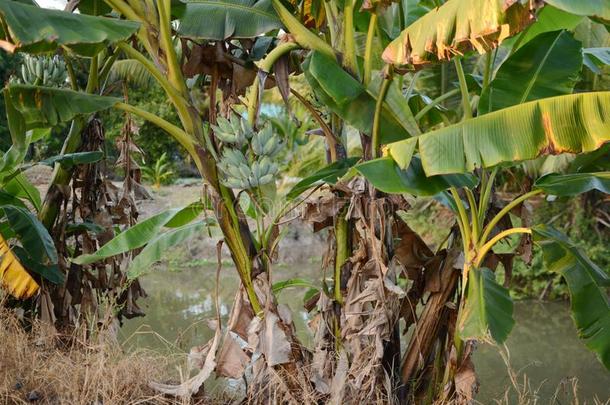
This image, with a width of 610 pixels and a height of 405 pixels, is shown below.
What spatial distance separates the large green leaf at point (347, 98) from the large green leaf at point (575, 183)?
0.71 metres

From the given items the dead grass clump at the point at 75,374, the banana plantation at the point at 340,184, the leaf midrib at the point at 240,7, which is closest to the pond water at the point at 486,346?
the dead grass clump at the point at 75,374

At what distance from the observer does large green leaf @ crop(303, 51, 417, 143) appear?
10.1 ft

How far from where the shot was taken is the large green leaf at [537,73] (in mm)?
3162

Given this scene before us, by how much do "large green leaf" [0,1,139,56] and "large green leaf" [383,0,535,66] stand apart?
116 cm

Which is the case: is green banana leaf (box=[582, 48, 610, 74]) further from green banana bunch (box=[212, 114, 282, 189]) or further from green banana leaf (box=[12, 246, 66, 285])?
green banana leaf (box=[12, 246, 66, 285])

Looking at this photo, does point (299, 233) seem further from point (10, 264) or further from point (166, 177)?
point (10, 264)

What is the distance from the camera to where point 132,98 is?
1703 centimetres

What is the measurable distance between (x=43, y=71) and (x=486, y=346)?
198 inches

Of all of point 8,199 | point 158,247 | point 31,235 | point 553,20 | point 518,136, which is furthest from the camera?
point 8,199

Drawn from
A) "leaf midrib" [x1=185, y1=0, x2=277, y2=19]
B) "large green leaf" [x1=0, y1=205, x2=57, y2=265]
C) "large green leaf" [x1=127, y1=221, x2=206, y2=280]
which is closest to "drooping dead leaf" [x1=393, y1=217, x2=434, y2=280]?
"large green leaf" [x1=127, y1=221, x2=206, y2=280]


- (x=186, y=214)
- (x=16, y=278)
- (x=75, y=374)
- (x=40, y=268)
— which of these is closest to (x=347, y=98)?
(x=186, y=214)

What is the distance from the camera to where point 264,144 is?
3.07m

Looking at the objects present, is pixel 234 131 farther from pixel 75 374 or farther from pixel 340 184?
pixel 75 374

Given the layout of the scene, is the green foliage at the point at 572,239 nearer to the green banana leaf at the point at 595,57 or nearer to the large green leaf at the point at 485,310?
the green banana leaf at the point at 595,57
